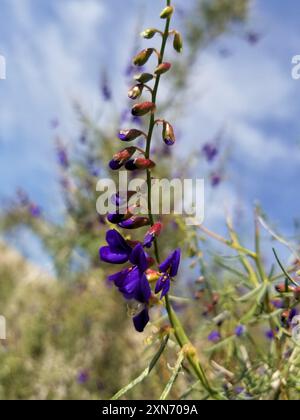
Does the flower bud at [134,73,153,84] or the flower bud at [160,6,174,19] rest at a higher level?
the flower bud at [160,6,174,19]

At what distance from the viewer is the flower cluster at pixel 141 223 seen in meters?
0.98

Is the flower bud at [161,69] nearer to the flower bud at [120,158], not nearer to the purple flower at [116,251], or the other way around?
the flower bud at [120,158]

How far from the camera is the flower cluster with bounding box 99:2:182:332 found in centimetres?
98

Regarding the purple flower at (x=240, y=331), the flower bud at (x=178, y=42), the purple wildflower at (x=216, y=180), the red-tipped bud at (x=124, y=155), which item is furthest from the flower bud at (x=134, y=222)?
the purple wildflower at (x=216, y=180)

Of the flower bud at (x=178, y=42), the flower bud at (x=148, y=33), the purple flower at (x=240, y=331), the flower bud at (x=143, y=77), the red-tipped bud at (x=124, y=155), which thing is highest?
the flower bud at (x=148, y=33)

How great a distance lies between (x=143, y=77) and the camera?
1009 mm

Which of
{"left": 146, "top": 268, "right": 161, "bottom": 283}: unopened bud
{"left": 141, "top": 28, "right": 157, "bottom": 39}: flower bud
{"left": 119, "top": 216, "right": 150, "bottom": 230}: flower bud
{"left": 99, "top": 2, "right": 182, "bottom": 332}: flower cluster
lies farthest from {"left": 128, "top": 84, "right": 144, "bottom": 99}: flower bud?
{"left": 146, "top": 268, "right": 161, "bottom": 283}: unopened bud

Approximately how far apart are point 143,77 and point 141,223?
0.27 metres

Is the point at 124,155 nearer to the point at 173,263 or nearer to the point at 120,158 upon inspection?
the point at 120,158

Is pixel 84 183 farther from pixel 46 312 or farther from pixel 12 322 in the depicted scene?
pixel 12 322

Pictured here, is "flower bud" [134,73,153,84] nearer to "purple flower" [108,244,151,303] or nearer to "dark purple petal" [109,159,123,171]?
"dark purple petal" [109,159,123,171]

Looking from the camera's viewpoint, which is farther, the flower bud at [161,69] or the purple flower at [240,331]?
the purple flower at [240,331]

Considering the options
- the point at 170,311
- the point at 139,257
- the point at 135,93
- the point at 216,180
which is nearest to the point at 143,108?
the point at 135,93
